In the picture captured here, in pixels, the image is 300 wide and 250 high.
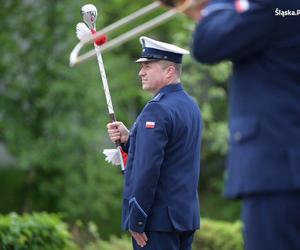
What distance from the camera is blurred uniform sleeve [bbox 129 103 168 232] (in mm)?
5492

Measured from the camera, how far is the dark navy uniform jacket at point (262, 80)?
345 cm

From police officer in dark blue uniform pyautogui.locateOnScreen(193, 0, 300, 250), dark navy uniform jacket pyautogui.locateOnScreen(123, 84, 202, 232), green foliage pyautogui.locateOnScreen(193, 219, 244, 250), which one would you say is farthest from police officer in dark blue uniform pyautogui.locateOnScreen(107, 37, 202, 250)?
green foliage pyautogui.locateOnScreen(193, 219, 244, 250)

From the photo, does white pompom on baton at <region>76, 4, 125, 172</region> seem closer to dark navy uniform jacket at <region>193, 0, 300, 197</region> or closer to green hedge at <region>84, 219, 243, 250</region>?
dark navy uniform jacket at <region>193, 0, 300, 197</region>

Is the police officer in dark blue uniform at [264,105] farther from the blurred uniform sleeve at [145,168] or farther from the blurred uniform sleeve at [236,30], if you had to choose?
the blurred uniform sleeve at [145,168]

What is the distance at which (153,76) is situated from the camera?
5.87 m

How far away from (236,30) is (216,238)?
7427mm

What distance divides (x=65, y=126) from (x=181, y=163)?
40.2ft

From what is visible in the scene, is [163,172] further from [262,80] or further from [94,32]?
[262,80]

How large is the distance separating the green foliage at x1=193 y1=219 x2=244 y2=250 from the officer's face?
16.0ft

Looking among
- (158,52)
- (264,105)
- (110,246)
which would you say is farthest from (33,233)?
(264,105)

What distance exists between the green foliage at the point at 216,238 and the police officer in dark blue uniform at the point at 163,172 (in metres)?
4.78

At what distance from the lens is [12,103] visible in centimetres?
1836

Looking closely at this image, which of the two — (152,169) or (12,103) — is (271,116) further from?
(12,103)

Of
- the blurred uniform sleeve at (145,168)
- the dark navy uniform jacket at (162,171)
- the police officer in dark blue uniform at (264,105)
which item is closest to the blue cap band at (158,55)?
the dark navy uniform jacket at (162,171)
